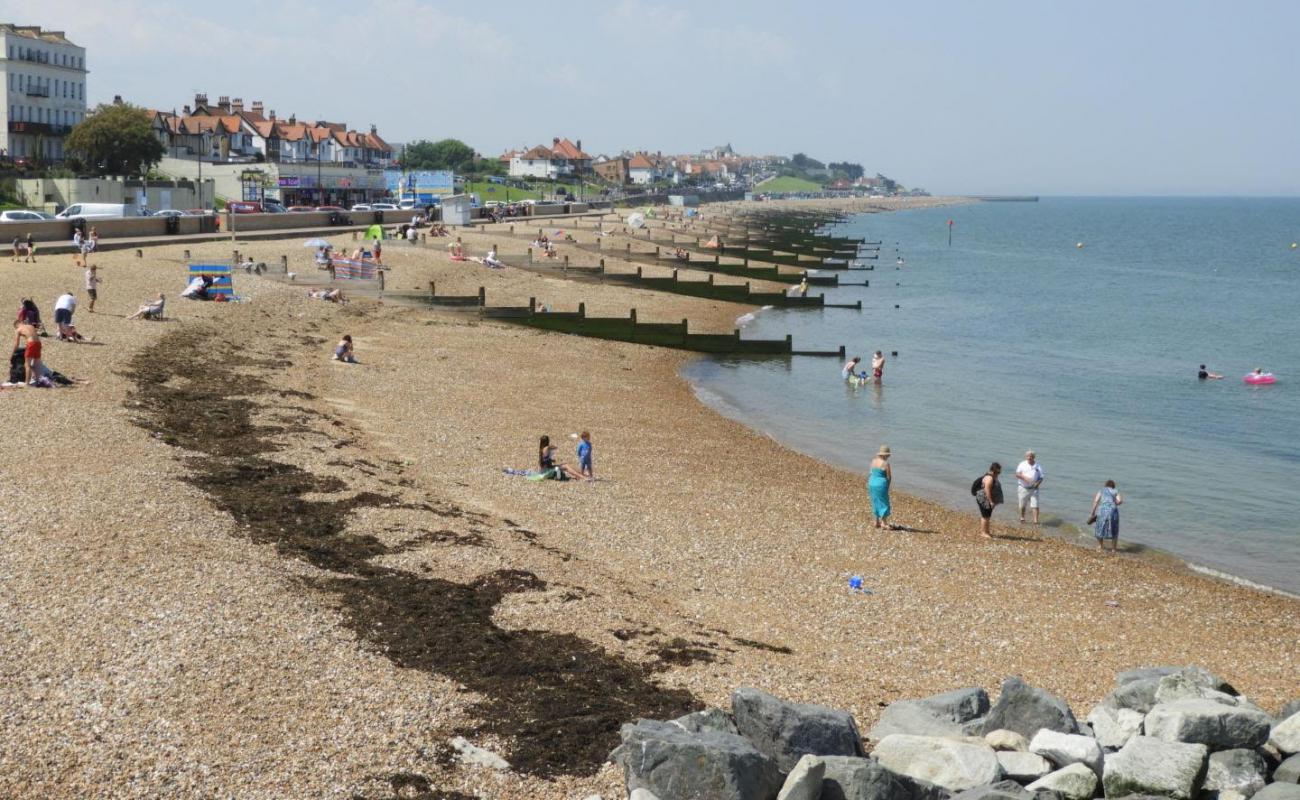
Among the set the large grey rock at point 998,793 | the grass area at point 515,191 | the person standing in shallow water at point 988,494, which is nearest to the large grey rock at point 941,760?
the large grey rock at point 998,793

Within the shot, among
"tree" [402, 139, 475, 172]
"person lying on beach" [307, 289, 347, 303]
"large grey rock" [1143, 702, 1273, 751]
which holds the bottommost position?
"large grey rock" [1143, 702, 1273, 751]

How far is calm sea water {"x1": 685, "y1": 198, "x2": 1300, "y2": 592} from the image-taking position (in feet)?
78.3

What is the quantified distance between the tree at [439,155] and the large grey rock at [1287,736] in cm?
16496

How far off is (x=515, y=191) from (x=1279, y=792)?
148714 mm

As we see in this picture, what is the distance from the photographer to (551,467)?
21.6 meters

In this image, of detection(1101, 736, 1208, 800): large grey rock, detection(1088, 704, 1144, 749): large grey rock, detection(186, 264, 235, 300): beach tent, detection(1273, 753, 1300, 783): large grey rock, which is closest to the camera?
detection(1101, 736, 1208, 800): large grey rock

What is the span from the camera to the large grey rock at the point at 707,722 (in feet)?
34.4

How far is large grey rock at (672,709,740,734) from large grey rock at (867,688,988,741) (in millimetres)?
1621

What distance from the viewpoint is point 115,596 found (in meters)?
12.7

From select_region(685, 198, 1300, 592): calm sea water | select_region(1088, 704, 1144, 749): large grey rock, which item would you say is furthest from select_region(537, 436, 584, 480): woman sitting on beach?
select_region(1088, 704, 1144, 749): large grey rock

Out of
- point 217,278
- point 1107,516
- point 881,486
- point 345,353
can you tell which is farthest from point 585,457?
point 217,278

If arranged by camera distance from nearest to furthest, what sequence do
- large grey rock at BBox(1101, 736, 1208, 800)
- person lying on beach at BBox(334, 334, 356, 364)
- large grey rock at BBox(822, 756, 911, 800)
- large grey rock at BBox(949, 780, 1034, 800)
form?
large grey rock at BBox(949, 780, 1034, 800)
large grey rock at BBox(822, 756, 911, 800)
large grey rock at BBox(1101, 736, 1208, 800)
person lying on beach at BBox(334, 334, 356, 364)

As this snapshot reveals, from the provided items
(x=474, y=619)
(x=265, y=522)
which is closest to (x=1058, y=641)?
(x=474, y=619)

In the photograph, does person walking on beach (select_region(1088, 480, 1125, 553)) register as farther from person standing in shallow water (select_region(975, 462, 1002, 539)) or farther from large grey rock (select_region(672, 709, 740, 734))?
large grey rock (select_region(672, 709, 740, 734))
